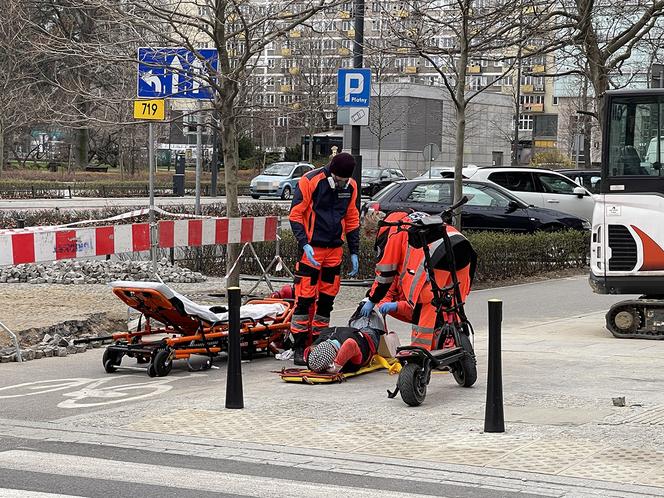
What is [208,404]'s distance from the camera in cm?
984

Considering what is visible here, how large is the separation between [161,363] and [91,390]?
0.88 meters

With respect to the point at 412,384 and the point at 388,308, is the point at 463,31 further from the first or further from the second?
the point at 412,384

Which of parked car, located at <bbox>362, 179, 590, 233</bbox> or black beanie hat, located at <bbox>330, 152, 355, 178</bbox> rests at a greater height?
black beanie hat, located at <bbox>330, 152, 355, 178</bbox>

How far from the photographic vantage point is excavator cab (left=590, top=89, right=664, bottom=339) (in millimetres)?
14156

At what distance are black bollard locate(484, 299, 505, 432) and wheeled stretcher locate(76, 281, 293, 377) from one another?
3.61 meters

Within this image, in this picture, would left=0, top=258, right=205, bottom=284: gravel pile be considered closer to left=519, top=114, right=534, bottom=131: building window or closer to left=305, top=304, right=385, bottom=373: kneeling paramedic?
left=305, top=304, right=385, bottom=373: kneeling paramedic

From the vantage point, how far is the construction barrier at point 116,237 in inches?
513

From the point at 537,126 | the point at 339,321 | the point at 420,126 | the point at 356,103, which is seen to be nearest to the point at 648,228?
the point at 339,321

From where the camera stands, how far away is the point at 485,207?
78.6ft

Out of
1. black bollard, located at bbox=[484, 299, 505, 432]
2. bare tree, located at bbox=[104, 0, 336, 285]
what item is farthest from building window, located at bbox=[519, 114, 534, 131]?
black bollard, located at bbox=[484, 299, 505, 432]

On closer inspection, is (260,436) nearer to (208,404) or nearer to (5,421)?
(208,404)

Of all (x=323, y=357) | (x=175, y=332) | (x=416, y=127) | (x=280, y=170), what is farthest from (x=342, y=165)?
(x=416, y=127)

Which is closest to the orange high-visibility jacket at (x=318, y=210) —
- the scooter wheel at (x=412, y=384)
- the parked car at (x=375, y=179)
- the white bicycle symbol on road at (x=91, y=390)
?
the white bicycle symbol on road at (x=91, y=390)

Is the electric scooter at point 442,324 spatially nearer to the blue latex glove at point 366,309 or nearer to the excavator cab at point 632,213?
the blue latex glove at point 366,309
